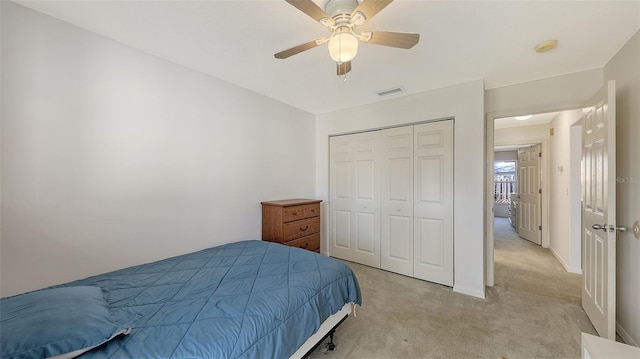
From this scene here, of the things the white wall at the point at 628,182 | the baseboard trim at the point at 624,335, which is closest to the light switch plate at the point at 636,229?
the white wall at the point at 628,182

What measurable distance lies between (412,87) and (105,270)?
3515mm

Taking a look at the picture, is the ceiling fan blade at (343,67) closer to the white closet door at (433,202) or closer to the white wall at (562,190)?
the white closet door at (433,202)

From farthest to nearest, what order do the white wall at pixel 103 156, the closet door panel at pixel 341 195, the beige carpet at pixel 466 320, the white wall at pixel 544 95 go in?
the closet door panel at pixel 341 195 → the white wall at pixel 544 95 → the beige carpet at pixel 466 320 → the white wall at pixel 103 156

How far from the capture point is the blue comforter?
100 cm

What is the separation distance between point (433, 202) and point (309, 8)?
2554 mm

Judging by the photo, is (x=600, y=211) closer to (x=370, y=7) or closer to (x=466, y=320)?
(x=466, y=320)

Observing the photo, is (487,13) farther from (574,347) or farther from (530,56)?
(574,347)

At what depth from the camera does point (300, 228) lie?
3.07 metres

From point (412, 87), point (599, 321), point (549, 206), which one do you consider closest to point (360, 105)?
point (412, 87)

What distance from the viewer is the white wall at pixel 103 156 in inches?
60.2

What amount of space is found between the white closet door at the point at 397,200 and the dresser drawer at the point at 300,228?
972mm

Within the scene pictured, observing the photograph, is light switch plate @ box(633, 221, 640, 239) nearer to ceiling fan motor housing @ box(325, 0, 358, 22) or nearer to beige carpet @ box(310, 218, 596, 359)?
beige carpet @ box(310, 218, 596, 359)

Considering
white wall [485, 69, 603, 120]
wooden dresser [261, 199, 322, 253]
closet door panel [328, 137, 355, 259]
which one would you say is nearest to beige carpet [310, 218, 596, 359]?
closet door panel [328, 137, 355, 259]

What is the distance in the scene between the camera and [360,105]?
11.5 ft
